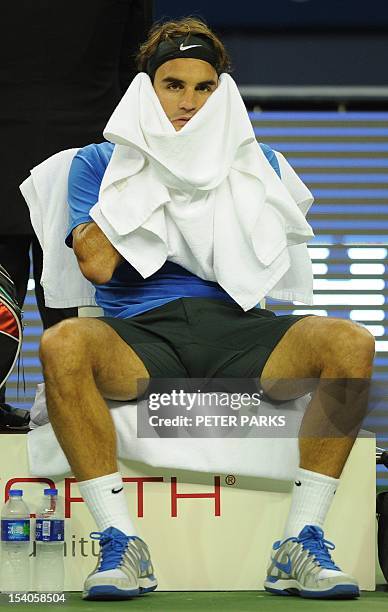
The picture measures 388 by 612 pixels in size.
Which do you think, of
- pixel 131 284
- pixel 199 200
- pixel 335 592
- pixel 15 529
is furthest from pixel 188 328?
pixel 335 592

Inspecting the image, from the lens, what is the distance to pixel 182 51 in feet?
10.2

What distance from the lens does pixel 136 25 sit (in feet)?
12.0

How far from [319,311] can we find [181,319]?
4.71 m

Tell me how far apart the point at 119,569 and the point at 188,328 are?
0.59 meters

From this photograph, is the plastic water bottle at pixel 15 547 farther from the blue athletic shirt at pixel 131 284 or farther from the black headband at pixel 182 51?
the black headband at pixel 182 51

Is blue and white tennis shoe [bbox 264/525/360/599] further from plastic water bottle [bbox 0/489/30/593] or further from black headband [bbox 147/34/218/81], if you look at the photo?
black headband [bbox 147/34/218/81]

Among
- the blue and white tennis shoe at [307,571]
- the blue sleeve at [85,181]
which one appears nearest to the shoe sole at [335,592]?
the blue and white tennis shoe at [307,571]

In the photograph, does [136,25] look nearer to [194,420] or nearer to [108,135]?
[108,135]

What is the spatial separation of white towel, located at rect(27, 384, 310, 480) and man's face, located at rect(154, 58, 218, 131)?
0.68 m

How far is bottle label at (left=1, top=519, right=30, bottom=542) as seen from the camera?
270 cm

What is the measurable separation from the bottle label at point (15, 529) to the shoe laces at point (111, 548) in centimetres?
24

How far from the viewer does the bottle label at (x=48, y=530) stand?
2.73m

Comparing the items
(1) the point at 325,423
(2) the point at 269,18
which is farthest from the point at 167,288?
(2) the point at 269,18

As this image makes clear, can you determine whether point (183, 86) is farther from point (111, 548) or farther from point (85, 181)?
point (111, 548)
